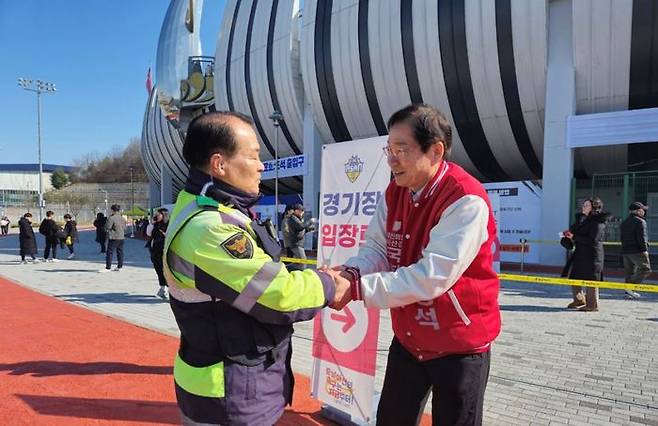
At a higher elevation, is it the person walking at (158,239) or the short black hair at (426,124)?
the short black hair at (426,124)

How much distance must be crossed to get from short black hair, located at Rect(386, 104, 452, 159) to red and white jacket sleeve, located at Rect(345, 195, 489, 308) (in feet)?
0.94

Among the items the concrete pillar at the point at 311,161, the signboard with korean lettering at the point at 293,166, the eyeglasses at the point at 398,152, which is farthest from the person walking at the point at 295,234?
the signboard with korean lettering at the point at 293,166

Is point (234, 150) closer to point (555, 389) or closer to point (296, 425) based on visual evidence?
point (296, 425)

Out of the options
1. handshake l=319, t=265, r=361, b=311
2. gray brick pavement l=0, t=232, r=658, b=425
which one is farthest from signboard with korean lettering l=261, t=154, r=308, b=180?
handshake l=319, t=265, r=361, b=311

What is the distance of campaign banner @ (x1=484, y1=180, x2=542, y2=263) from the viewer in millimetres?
14922

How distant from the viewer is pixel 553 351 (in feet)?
18.0

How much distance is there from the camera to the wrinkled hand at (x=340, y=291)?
1.74 metres

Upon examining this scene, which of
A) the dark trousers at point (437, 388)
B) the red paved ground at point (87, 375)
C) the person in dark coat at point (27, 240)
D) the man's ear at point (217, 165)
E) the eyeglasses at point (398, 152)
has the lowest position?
the red paved ground at point (87, 375)

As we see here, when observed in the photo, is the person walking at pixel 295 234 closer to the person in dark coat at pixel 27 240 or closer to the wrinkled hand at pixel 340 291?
the wrinkled hand at pixel 340 291

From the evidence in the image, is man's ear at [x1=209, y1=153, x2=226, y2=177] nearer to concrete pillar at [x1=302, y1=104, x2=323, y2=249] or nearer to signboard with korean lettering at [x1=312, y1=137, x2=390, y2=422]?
signboard with korean lettering at [x1=312, y1=137, x2=390, y2=422]

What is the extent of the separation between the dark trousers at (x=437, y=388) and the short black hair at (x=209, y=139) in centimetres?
125

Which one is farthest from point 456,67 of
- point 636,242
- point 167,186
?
point 167,186

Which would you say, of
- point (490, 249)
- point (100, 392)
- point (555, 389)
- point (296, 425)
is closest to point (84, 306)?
point (100, 392)

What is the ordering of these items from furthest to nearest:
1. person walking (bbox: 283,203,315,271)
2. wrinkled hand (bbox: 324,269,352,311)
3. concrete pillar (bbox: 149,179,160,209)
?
1. concrete pillar (bbox: 149,179,160,209)
2. person walking (bbox: 283,203,315,271)
3. wrinkled hand (bbox: 324,269,352,311)
